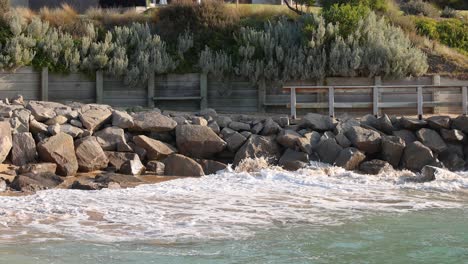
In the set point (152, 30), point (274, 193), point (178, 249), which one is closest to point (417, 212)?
point (274, 193)

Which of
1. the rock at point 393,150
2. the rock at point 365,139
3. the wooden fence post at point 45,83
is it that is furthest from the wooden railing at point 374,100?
the wooden fence post at point 45,83

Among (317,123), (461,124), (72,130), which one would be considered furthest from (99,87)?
(461,124)

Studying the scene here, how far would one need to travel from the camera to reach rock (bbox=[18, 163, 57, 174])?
46.1 ft

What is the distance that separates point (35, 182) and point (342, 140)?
7580 millimetres

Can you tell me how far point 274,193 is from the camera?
43.6 feet

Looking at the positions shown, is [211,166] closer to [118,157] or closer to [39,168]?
[118,157]

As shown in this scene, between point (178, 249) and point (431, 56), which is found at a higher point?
point (431, 56)

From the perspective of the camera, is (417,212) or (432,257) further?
(417,212)

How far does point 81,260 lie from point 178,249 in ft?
4.10

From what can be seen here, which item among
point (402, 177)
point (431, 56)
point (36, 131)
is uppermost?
point (431, 56)

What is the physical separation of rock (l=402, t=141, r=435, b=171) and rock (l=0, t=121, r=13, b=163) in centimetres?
921

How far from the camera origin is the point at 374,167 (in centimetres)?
1603

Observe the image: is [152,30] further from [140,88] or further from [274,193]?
[274,193]

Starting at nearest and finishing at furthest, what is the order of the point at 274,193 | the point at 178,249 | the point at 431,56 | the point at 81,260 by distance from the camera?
the point at 81,260
the point at 178,249
the point at 274,193
the point at 431,56
